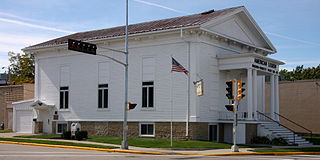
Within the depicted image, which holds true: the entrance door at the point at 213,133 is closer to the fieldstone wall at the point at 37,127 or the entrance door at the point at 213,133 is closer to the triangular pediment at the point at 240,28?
the triangular pediment at the point at 240,28

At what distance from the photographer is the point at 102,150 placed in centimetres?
2566

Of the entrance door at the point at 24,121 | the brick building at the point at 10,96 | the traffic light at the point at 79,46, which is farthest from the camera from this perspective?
the brick building at the point at 10,96

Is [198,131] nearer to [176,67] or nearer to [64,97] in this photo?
[176,67]

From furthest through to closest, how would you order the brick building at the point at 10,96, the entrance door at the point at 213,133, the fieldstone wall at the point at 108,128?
the brick building at the point at 10,96 → the fieldstone wall at the point at 108,128 → the entrance door at the point at 213,133

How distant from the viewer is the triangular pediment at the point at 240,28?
34.3 m

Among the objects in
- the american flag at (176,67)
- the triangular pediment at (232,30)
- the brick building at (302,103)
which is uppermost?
the triangular pediment at (232,30)

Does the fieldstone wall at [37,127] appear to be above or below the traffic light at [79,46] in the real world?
below

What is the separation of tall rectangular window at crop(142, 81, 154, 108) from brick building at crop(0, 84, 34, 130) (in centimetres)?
1848

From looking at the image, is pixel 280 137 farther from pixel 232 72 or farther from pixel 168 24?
pixel 168 24

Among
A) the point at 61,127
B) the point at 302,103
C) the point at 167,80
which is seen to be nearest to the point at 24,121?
the point at 61,127

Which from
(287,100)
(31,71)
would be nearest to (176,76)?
(287,100)

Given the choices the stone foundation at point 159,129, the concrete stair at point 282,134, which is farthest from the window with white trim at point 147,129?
the concrete stair at point 282,134

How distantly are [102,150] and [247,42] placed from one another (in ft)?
56.1

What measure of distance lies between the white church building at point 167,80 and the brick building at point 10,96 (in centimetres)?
795
